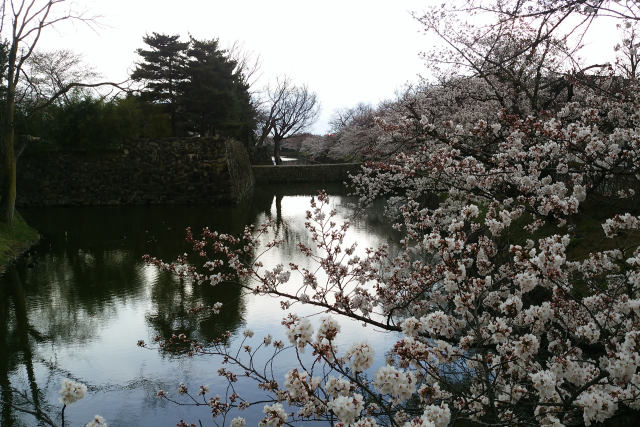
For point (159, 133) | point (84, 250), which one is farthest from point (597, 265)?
point (159, 133)

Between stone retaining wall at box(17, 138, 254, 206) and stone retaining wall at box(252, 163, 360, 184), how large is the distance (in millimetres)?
8634

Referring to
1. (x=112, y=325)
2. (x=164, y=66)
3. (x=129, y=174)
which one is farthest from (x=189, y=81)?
(x=112, y=325)

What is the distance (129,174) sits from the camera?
54.6 ft

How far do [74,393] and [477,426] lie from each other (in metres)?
2.31

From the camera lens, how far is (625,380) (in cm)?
163

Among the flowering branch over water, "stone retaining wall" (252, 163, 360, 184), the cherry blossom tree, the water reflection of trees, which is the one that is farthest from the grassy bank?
"stone retaining wall" (252, 163, 360, 184)

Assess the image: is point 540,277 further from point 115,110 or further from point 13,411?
point 115,110

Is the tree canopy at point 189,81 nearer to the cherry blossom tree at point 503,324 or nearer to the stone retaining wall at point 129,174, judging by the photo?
the stone retaining wall at point 129,174

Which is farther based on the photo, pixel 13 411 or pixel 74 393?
pixel 13 411

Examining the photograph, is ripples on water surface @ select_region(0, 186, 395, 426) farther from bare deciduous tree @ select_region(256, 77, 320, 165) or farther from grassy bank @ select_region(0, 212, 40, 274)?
bare deciduous tree @ select_region(256, 77, 320, 165)

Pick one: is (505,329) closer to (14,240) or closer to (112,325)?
(112,325)

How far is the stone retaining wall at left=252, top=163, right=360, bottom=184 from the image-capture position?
82.7 feet

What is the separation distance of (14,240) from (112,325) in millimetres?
5255

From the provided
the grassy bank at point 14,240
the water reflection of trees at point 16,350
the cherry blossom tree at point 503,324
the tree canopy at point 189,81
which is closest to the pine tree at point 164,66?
the tree canopy at point 189,81
